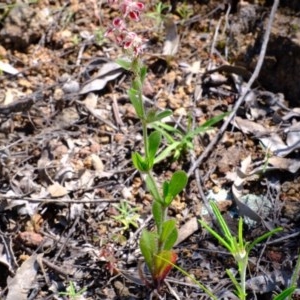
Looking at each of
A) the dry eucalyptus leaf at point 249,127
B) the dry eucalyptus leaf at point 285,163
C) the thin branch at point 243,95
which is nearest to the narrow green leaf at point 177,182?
the thin branch at point 243,95

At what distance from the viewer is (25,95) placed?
315 cm

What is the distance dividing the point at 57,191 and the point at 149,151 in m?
0.65

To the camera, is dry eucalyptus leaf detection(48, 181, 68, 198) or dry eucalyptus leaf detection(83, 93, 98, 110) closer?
dry eucalyptus leaf detection(48, 181, 68, 198)

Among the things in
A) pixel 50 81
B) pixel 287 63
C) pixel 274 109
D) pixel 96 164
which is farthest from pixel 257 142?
pixel 50 81

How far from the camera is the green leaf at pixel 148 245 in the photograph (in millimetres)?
2229

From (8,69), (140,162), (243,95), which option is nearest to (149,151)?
(140,162)

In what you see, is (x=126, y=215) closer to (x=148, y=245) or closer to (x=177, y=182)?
(x=148, y=245)

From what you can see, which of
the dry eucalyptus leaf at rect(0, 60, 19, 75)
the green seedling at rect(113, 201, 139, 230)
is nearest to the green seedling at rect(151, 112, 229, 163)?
the green seedling at rect(113, 201, 139, 230)

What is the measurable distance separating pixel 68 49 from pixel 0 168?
90 centimetres

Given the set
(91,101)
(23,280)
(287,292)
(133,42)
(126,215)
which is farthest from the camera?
(91,101)

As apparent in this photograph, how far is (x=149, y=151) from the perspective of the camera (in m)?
2.22

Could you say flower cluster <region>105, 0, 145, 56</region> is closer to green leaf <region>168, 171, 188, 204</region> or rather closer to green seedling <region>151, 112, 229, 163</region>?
green leaf <region>168, 171, 188, 204</region>

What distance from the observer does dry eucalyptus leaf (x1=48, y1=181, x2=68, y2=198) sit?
269 cm

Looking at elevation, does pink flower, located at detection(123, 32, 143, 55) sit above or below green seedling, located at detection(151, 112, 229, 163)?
above
